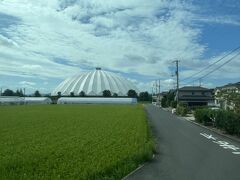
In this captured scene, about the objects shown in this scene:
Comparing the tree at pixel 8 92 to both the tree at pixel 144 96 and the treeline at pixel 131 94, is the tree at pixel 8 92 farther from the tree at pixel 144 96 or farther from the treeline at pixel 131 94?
the tree at pixel 144 96

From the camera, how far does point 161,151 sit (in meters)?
14.8

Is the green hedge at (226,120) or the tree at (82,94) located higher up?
the tree at (82,94)

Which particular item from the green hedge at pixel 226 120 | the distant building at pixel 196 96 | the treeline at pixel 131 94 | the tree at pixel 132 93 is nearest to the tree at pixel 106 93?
the treeline at pixel 131 94

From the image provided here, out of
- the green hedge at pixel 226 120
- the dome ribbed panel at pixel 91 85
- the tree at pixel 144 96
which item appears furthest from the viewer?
the tree at pixel 144 96

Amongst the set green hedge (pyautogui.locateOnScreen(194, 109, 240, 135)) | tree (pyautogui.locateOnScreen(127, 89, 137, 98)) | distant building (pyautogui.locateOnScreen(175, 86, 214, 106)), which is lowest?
green hedge (pyautogui.locateOnScreen(194, 109, 240, 135))

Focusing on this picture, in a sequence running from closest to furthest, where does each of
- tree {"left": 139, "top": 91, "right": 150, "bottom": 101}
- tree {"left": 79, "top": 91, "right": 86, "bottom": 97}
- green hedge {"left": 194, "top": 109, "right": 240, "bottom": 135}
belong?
green hedge {"left": 194, "top": 109, "right": 240, "bottom": 135} → tree {"left": 79, "top": 91, "right": 86, "bottom": 97} → tree {"left": 139, "top": 91, "right": 150, "bottom": 101}

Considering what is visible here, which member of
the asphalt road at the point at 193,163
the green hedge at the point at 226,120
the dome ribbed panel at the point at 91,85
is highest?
the dome ribbed panel at the point at 91,85

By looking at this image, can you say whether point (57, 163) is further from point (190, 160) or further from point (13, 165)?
point (190, 160)

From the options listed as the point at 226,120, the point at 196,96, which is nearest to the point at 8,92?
the point at 196,96

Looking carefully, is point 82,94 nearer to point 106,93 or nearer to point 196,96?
point 106,93

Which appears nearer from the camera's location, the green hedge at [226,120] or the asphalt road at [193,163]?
the asphalt road at [193,163]

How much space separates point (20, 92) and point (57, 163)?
149 metres

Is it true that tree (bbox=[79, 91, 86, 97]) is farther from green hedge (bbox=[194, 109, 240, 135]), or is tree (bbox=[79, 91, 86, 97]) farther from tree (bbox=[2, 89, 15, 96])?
green hedge (bbox=[194, 109, 240, 135])

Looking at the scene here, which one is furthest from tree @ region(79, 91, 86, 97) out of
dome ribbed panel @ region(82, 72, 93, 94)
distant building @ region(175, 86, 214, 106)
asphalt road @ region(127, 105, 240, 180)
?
asphalt road @ region(127, 105, 240, 180)
